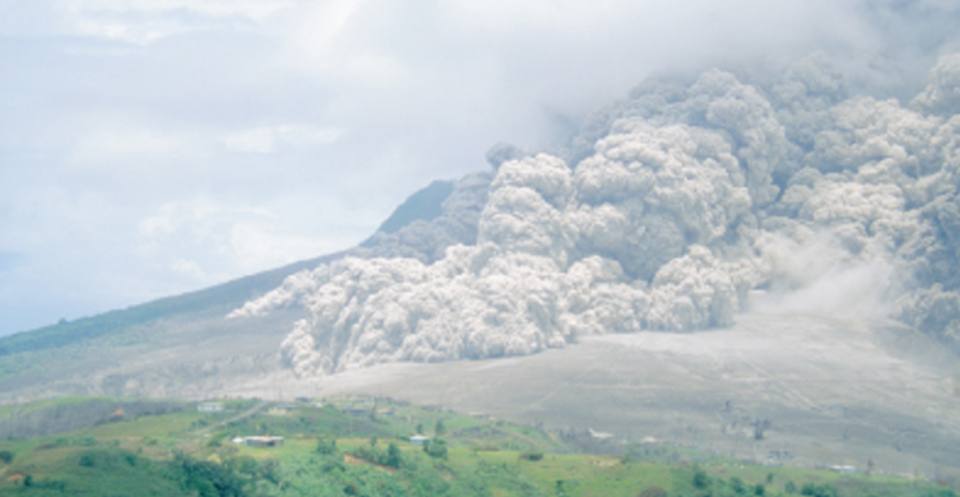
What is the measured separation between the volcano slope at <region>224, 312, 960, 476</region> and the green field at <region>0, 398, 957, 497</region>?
7.87 metres

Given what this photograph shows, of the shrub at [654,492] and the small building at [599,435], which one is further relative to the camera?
the small building at [599,435]

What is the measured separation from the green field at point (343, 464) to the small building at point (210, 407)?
0.98m

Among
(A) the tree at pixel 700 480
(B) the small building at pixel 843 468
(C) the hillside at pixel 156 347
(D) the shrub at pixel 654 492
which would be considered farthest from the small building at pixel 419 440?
(C) the hillside at pixel 156 347

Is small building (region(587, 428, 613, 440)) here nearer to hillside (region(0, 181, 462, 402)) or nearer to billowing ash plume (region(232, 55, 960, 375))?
billowing ash plume (region(232, 55, 960, 375))

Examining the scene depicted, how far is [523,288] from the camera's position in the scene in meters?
125

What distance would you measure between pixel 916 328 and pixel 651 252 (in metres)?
27.4

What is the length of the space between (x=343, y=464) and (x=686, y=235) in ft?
243

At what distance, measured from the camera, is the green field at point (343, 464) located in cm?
6212

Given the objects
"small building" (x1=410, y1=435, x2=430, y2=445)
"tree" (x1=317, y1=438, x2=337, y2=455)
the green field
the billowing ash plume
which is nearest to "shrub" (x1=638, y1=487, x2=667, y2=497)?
the green field

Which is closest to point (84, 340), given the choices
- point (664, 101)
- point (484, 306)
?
point (484, 306)

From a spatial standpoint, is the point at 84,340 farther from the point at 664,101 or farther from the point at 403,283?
the point at 664,101

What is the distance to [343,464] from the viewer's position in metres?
70.1

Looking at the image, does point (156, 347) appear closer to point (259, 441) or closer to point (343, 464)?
point (259, 441)

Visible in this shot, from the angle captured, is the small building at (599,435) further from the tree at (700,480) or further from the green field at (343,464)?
the tree at (700,480)
